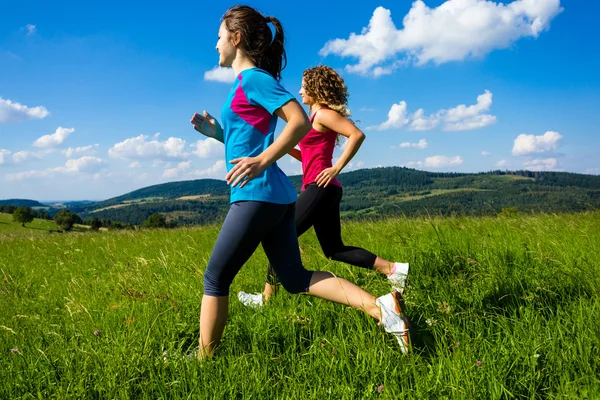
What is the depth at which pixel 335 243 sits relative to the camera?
4.11 m

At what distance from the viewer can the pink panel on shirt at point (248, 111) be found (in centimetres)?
263

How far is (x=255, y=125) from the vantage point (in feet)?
8.64

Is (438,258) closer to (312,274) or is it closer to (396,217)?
(312,274)

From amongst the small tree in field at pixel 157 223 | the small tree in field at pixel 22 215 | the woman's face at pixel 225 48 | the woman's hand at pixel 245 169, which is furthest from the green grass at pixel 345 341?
the small tree in field at pixel 22 215

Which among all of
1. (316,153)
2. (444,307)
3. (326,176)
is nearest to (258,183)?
(326,176)

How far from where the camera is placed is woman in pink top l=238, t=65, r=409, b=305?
392cm

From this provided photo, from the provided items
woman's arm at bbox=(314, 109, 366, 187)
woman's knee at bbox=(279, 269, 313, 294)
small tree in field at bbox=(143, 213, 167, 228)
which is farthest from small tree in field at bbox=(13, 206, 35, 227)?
woman's knee at bbox=(279, 269, 313, 294)

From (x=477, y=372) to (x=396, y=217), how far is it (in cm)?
662

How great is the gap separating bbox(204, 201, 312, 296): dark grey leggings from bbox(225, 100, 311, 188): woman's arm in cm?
21

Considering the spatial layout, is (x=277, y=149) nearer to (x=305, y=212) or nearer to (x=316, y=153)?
(x=305, y=212)

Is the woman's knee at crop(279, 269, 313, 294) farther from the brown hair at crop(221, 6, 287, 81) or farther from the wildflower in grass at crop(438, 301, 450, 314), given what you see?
the brown hair at crop(221, 6, 287, 81)

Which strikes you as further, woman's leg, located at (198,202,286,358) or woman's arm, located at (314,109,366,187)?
woman's arm, located at (314,109,366,187)

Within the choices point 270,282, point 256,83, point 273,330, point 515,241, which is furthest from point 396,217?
point 256,83

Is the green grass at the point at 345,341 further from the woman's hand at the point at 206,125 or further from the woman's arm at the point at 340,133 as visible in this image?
the woman's hand at the point at 206,125
